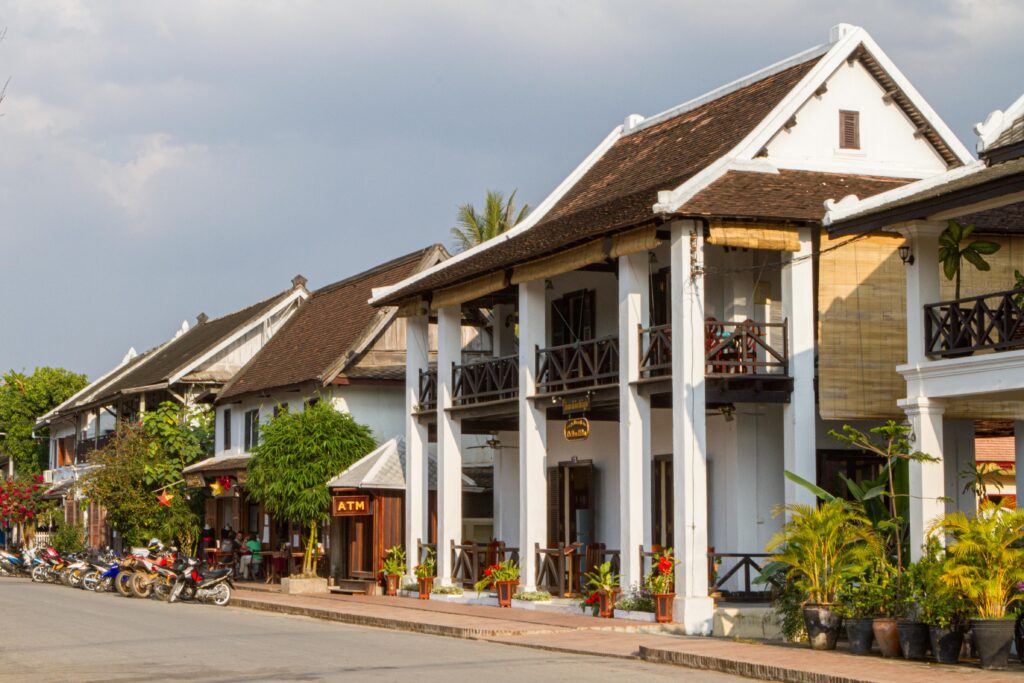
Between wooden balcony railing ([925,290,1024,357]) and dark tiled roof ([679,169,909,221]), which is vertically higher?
dark tiled roof ([679,169,909,221])

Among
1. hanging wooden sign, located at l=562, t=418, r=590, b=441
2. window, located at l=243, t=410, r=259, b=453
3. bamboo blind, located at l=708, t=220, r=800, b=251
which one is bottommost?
hanging wooden sign, located at l=562, t=418, r=590, b=441

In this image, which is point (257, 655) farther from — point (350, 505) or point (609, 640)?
point (350, 505)

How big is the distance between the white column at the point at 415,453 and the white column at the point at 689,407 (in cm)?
1017

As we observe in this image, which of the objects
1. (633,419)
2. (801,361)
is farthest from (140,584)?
(801,361)

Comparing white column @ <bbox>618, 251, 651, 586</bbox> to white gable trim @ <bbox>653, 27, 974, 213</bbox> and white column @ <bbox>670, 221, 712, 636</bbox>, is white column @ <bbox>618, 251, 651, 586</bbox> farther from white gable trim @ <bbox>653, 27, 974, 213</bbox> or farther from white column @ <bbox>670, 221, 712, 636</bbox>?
white gable trim @ <bbox>653, 27, 974, 213</bbox>

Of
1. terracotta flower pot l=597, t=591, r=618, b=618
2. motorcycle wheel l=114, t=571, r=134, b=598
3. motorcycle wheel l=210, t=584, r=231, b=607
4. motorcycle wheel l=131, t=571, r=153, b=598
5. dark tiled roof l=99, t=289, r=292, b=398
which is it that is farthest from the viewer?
dark tiled roof l=99, t=289, r=292, b=398

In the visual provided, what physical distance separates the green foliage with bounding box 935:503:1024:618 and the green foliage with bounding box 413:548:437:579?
1533 centimetres

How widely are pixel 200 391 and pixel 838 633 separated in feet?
100

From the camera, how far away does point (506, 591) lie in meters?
26.7

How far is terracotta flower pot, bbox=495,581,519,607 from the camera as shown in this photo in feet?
87.4

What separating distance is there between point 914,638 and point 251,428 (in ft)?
90.0

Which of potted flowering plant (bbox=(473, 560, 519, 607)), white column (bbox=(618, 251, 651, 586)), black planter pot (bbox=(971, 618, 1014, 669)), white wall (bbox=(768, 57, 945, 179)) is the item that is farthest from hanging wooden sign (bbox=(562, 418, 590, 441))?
black planter pot (bbox=(971, 618, 1014, 669))

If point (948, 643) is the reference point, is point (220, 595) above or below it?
below

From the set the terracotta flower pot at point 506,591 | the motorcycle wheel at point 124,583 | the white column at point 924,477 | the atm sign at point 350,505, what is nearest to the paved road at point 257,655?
the terracotta flower pot at point 506,591
